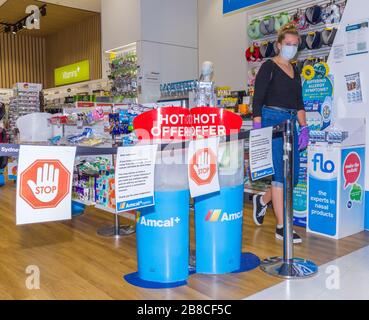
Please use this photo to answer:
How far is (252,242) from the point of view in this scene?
3.16m

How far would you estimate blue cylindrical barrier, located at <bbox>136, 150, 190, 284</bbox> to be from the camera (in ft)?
7.21

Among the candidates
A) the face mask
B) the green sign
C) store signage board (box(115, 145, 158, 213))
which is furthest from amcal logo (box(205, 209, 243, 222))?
the green sign

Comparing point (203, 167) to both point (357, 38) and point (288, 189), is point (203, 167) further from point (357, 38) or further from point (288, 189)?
point (357, 38)

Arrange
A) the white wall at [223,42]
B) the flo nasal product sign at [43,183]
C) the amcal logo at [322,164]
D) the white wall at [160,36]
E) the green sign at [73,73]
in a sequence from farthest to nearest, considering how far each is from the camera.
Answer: the green sign at [73,73]
the white wall at [160,36]
the white wall at [223,42]
the amcal logo at [322,164]
the flo nasal product sign at [43,183]

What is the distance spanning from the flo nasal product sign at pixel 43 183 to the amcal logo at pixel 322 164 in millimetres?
2255

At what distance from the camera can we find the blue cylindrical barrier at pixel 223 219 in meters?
2.37

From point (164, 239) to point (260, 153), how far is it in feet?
2.51

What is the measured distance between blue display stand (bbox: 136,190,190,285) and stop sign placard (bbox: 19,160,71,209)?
60cm

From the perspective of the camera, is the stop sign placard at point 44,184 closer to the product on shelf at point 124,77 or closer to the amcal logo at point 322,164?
the amcal logo at point 322,164

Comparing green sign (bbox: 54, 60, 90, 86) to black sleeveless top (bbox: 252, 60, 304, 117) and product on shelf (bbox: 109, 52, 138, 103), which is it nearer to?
product on shelf (bbox: 109, 52, 138, 103)

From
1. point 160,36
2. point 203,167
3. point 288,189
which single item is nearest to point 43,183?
point 203,167

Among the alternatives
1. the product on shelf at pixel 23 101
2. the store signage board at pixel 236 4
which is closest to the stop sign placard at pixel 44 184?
the store signage board at pixel 236 4

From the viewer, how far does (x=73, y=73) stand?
11.5 metres

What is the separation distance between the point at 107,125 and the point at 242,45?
2788 mm
